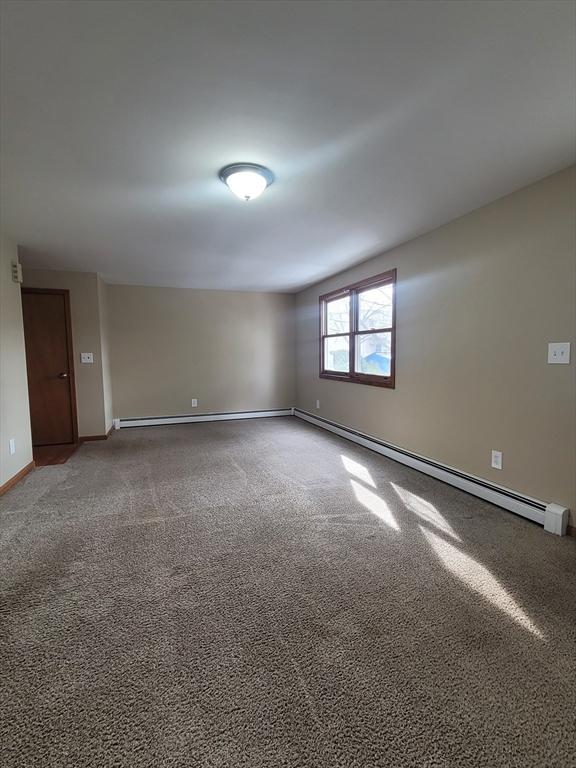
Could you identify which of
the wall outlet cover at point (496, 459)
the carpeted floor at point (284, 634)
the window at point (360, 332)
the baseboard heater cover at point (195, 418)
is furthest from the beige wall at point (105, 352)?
the wall outlet cover at point (496, 459)

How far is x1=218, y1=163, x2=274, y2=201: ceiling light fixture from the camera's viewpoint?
2271 mm

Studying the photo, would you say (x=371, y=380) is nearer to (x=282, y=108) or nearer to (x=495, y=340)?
(x=495, y=340)

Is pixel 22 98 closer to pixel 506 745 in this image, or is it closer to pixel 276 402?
pixel 506 745

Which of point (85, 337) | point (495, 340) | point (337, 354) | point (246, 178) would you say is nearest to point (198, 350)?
point (85, 337)

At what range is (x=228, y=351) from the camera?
6.50 meters

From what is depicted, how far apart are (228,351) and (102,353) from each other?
2.06m

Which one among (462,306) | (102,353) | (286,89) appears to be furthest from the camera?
(102,353)

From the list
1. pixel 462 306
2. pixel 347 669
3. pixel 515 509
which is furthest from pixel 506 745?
pixel 462 306

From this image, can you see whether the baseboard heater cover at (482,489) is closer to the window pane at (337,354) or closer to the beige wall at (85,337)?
the window pane at (337,354)

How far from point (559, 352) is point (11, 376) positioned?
456 centimetres

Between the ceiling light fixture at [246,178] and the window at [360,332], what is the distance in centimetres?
213

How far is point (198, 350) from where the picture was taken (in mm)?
6324

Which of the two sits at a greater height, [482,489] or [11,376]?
[11,376]

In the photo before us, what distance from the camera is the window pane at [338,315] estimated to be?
5198 mm
